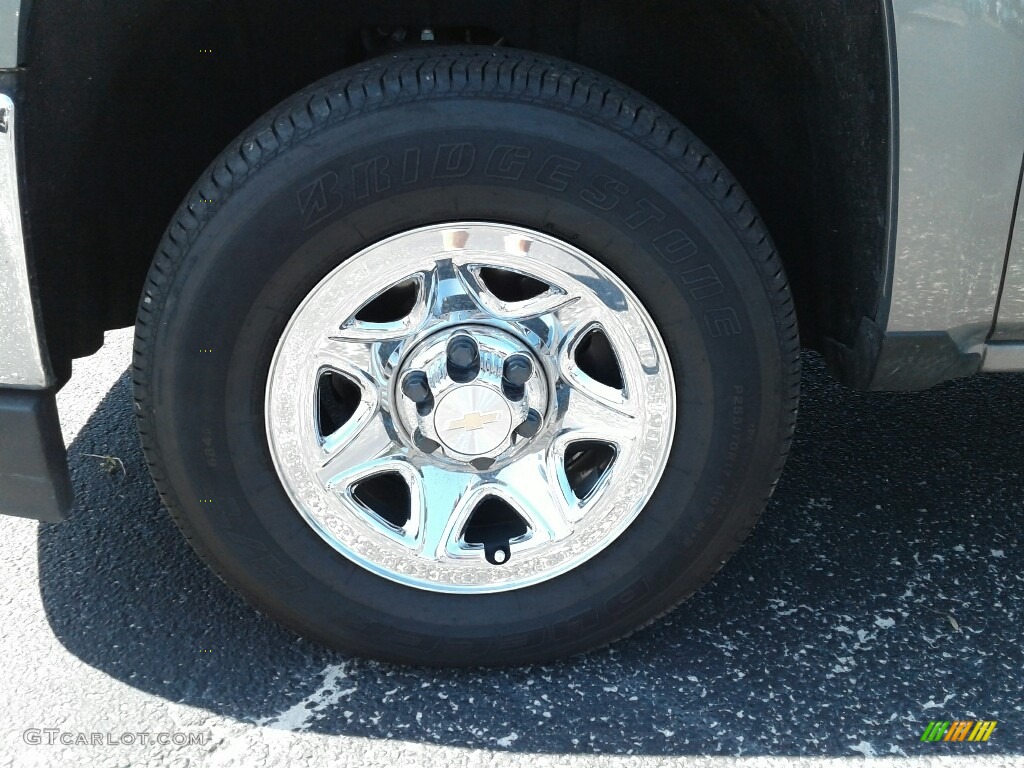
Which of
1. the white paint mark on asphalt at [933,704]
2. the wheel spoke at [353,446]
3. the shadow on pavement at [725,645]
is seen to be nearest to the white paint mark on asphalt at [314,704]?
the shadow on pavement at [725,645]

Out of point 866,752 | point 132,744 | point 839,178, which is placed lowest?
point 132,744

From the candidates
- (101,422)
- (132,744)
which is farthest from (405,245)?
(101,422)

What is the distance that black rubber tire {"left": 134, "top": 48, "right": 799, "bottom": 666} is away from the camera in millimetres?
1479

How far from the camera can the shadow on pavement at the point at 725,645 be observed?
164 cm

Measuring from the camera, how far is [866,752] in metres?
1.59

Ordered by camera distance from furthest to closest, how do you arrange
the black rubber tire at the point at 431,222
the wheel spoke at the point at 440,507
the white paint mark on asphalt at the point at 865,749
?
the wheel spoke at the point at 440,507 < the white paint mark on asphalt at the point at 865,749 < the black rubber tire at the point at 431,222

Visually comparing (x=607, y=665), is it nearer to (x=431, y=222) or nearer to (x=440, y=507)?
(x=440, y=507)

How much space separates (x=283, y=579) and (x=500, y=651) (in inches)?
16.3

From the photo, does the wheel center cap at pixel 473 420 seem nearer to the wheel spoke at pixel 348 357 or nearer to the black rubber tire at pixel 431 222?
the wheel spoke at pixel 348 357

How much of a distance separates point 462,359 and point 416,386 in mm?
92

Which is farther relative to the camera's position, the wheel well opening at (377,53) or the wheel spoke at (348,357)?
the wheel spoke at (348,357)

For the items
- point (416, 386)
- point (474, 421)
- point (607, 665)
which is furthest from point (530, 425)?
point (607, 665)

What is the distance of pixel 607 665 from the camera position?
1.78 m

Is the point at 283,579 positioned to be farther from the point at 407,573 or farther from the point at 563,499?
the point at 563,499
